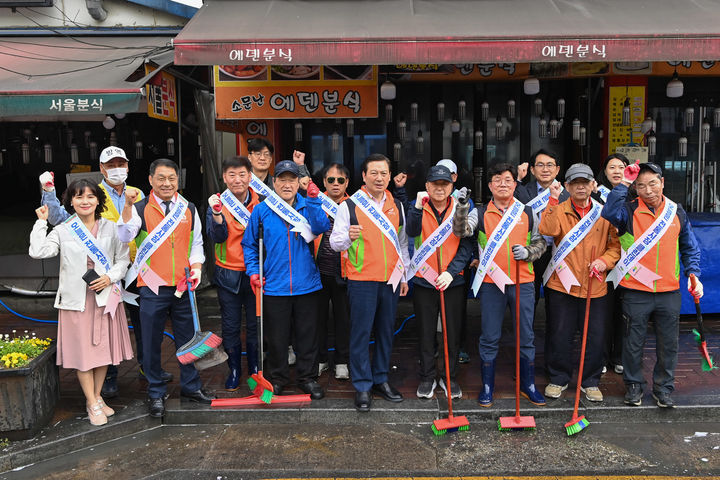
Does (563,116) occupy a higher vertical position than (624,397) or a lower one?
higher

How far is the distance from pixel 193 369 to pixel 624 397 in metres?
3.58

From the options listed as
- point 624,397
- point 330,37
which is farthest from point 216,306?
point 624,397

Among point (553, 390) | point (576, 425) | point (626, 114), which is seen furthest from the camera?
point (626, 114)

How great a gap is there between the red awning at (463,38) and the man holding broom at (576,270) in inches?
73.1

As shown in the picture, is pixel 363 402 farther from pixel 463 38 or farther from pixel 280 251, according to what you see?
pixel 463 38

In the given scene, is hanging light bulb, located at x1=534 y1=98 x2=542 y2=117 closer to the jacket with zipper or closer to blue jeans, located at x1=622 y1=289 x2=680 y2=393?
blue jeans, located at x1=622 y1=289 x2=680 y2=393

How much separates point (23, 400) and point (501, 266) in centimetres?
378

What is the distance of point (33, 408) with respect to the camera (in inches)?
179

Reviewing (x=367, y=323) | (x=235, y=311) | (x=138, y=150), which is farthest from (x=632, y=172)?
(x=138, y=150)

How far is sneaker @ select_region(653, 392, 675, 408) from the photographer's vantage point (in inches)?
190

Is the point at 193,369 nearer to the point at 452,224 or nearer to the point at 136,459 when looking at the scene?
the point at 136,459

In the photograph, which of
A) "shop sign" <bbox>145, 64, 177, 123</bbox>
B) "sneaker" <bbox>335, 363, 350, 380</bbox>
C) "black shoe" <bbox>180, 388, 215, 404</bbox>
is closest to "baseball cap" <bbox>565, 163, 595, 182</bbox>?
"sneaker" <bbox>335, 363, 350, 380</bbox>

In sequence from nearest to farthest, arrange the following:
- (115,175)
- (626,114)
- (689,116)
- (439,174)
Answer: (439,174), (115,175), (626,114), (689,116)

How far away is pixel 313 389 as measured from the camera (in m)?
5.17
